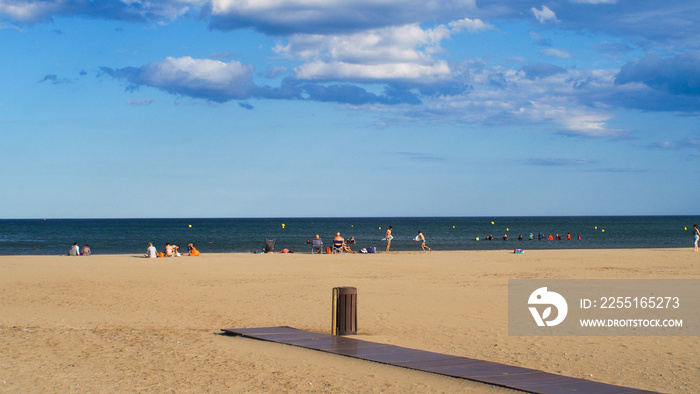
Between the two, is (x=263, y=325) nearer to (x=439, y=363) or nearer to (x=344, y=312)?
(x=344, y=312)

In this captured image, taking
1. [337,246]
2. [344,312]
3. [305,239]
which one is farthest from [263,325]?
[305,239]

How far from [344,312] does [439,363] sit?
2637 mm

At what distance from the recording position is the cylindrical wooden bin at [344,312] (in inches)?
401

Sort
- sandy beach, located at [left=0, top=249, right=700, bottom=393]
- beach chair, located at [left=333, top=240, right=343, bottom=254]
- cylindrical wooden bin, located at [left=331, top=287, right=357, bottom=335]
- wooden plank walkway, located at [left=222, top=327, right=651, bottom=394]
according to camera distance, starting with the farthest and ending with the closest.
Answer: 1. beach chair, located at [left=333, top=240, right=343, bottom=254]
2. cylindrical wooden bin, located at [left=331, top=287, right=357, bottom=335]
3. sandy beach, located at [left=0, top=249, right=700, bottom=393]
4. wooden plank walkway, located at [left=222, top=327, right=651, bottom=394]

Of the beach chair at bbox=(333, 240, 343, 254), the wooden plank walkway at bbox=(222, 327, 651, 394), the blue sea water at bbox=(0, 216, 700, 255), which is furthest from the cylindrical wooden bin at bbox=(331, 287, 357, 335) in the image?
the blue sea water at bbox=(0, 216, 700, 255)

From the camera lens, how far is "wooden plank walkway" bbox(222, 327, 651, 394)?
6703mm

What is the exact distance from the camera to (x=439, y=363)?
789 cm

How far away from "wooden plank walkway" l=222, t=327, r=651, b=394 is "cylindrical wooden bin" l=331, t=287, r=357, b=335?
11.8 inches

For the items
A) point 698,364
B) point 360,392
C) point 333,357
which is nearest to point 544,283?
point 698,364

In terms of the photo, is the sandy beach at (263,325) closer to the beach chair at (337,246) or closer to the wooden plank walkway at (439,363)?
the wooden plank walkway at (439,363)

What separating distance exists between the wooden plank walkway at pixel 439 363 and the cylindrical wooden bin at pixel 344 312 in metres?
0.30

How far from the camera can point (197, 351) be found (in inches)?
352

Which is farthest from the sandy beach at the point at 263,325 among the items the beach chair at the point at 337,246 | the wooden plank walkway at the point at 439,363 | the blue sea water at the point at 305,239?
the blue sea water at the point at 305,239

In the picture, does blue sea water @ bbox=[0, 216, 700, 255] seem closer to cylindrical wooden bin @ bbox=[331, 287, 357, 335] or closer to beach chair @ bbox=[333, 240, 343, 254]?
beach chair @ bbox=[333, 240, 343, 254]
